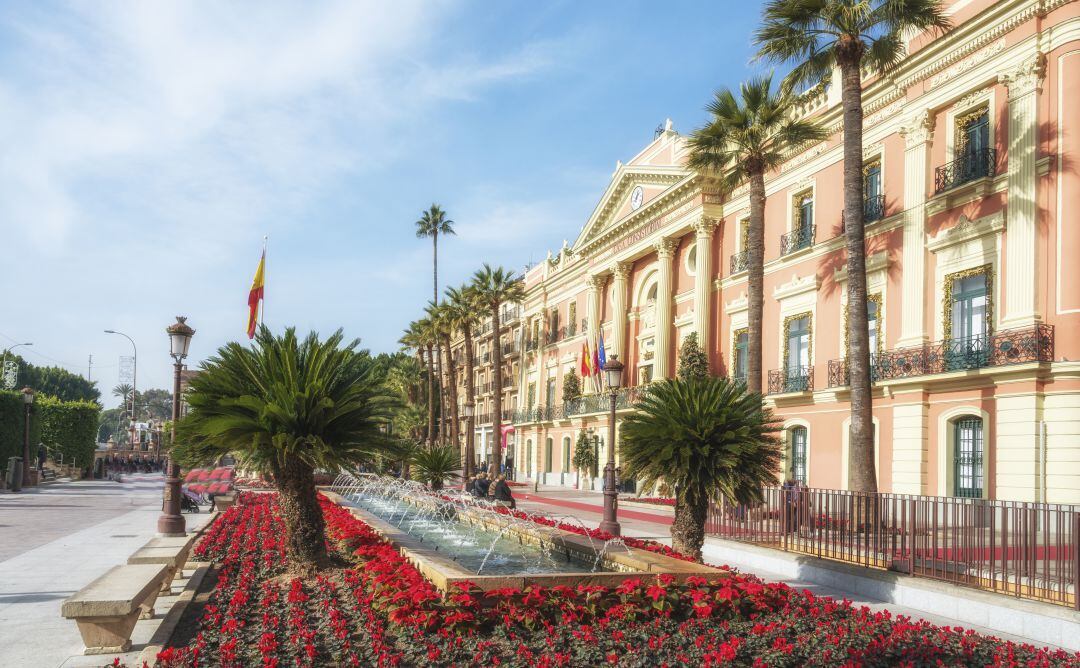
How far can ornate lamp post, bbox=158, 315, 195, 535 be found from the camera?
1702 cm

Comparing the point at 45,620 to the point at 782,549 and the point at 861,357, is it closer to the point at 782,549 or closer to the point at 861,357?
the point at 782,549

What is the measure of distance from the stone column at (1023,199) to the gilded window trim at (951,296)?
80cm

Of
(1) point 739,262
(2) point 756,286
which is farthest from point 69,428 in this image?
(2) point 756,286

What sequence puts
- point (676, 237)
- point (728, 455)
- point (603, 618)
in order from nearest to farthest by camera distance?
point (603, 618)
point (728, 455)
point (676, 237)

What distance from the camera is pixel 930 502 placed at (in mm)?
11133

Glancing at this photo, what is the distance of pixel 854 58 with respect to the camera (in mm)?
20484

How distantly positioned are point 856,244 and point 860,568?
10131mm

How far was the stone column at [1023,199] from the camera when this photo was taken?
20.8m

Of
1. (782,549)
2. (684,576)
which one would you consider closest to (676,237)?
(782,549)

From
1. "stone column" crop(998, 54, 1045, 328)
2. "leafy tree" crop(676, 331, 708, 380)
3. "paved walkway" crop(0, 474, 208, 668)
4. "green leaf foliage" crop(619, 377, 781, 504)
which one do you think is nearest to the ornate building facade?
"stone column" crop(998, 54, 1045, 328)

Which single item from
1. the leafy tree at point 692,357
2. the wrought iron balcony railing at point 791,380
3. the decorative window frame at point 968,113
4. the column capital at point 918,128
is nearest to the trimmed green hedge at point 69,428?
the leafy tree at point 692,357

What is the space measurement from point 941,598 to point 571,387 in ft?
132

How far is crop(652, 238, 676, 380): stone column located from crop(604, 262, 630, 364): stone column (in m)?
4.98

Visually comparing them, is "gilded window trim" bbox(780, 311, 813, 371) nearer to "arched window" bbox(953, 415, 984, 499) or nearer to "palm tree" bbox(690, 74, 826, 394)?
"palm tree" bbox(690, 74, 826, 394)
